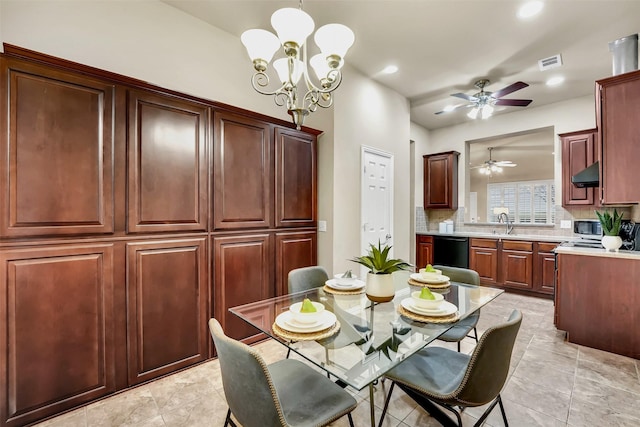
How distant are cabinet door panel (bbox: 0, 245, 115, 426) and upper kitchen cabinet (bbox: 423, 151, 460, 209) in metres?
5.15

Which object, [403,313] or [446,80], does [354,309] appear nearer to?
[403,313]

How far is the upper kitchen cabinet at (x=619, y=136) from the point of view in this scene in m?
2.50

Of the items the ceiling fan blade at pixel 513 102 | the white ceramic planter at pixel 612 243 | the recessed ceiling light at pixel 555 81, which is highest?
the recessed ceiling light at pixel 555 81

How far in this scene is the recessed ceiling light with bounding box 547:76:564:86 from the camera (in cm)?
370

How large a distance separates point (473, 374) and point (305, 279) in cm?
134

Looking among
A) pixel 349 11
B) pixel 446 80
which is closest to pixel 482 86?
pixel 446 80

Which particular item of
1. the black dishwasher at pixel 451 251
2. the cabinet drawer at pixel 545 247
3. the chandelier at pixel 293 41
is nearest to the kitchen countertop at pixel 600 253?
the cabinet drawer at pixel 545 247

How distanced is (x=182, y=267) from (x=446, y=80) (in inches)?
156

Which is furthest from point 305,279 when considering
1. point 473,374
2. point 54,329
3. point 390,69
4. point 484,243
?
point 484,243

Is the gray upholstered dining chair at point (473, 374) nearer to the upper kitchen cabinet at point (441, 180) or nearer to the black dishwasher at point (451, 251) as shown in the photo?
the black dishwasher at point (451, 251)

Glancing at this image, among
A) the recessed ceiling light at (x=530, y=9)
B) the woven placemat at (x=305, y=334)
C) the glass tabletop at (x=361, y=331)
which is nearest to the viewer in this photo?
the glass tabletop at (x=361, y=331)

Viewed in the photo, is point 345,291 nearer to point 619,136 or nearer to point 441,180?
point 619,136

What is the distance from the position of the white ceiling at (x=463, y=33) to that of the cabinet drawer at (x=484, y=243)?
2354 mm

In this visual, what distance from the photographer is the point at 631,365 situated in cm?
232
